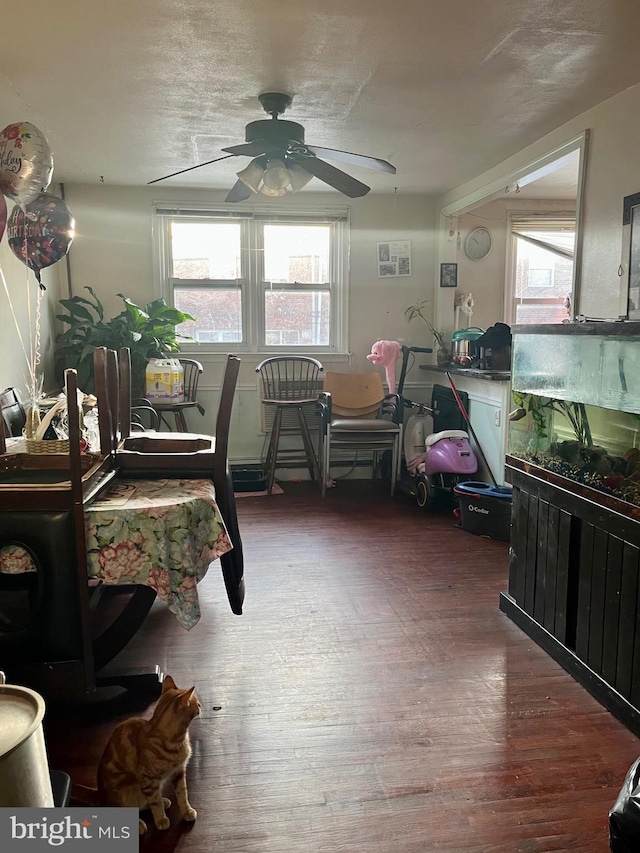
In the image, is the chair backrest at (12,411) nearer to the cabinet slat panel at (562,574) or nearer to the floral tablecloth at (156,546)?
the floral tablecloth at (156,546)

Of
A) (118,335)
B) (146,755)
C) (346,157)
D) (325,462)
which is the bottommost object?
(146,755)

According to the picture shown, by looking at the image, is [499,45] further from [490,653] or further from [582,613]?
[490,653]

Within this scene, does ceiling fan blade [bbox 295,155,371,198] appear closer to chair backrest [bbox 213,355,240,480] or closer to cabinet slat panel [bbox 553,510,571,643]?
chair backrest [bbox 213,355,240,480]

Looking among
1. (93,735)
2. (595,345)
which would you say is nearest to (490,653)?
(595,345)

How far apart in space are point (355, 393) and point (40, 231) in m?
2.80

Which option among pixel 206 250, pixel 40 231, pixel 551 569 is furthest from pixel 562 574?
pixel 206 250

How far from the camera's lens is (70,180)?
4805mm

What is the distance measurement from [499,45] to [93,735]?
2.78m

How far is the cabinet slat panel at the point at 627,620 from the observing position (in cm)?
200

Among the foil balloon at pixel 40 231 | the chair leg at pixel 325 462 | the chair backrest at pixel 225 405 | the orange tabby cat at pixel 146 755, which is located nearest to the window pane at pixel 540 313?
the chair leg at pixel 325 462

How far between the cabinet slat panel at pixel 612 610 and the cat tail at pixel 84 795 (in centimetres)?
161

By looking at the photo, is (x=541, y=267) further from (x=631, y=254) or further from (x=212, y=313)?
(x=212, y=313)

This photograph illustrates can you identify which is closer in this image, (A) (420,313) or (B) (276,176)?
(B) (276,176)

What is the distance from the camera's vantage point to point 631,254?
287 centimetres
